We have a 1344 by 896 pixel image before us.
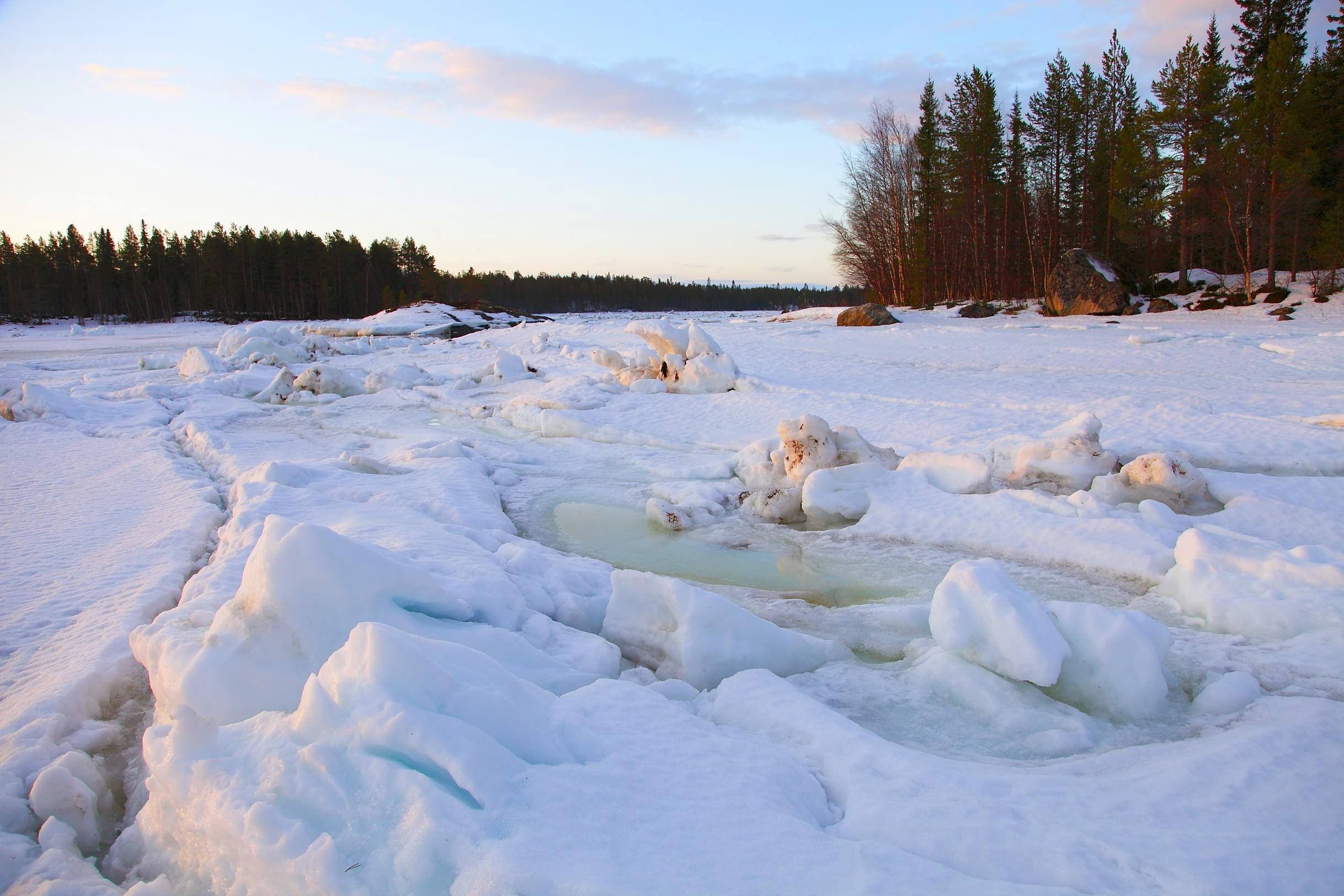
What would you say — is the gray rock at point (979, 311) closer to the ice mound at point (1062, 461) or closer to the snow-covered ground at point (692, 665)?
the snow-covered ground at point (692, 665)

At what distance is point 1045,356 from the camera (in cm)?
1451

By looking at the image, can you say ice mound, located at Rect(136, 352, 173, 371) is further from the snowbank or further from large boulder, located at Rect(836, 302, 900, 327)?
large boulder, located at Rect(836, 302, 900, 327)

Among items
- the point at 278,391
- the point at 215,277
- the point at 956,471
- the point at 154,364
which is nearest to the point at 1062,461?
the point at 956,471

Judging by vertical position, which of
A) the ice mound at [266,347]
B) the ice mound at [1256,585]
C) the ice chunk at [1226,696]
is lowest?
the ice chunk at [1226,696]

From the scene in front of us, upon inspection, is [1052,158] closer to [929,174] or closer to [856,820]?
[929,174]

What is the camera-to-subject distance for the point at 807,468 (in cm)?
727

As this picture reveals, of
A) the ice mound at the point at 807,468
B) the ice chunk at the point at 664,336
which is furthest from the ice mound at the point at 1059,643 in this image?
the ice chunk at the point at 664,336

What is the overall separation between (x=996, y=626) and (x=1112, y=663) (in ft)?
1.78

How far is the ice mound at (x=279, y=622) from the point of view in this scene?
9.68 ft

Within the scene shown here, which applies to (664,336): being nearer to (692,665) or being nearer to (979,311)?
(692,665)

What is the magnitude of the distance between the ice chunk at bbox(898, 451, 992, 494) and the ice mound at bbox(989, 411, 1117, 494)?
1.12ft

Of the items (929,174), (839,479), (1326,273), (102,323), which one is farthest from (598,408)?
(102,323)

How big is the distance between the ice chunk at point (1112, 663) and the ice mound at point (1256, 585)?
901 mm

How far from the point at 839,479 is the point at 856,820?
4.70m
